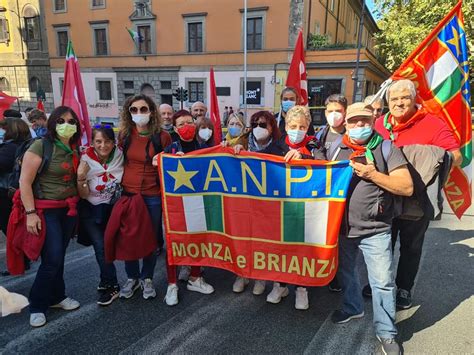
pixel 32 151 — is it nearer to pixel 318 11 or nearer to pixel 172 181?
pixel 172 181

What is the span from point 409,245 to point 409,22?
2020 cm

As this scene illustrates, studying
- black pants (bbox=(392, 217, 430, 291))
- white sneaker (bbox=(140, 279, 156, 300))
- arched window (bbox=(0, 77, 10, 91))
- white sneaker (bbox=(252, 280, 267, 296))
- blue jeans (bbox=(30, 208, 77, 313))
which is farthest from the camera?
arched window (bbox=(0, 77, 10, 91))

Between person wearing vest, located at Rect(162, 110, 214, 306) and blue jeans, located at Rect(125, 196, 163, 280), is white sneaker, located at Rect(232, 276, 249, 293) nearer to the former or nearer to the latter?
person wearing vest, located at Rect(162, 110, 214, 306)

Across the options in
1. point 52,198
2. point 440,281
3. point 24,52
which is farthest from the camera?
point 24,52

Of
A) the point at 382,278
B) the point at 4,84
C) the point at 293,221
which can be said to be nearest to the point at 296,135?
the point at 293,221

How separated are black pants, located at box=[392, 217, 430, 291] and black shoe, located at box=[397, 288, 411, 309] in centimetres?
5

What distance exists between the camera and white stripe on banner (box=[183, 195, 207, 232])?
3.04m

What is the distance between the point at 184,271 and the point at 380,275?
212cm

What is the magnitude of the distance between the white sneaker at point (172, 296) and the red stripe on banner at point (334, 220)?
1.52m

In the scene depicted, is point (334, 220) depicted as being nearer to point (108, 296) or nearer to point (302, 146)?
point (302, 146)

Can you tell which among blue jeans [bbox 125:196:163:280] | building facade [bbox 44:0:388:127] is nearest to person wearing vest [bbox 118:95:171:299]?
blue jeans [bbox 125:196:163:280]

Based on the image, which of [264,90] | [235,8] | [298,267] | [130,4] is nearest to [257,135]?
[298,267]

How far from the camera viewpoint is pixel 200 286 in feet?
11.2

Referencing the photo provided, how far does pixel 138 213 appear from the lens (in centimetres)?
301
